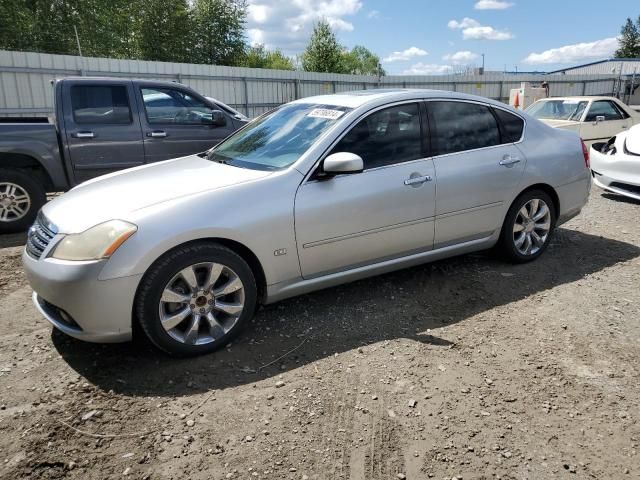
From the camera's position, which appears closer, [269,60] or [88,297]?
[88,297]

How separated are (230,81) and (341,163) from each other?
47.7ft

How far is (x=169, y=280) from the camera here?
3.06 meters

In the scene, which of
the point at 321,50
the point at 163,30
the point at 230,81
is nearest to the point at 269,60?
the point at 321,50

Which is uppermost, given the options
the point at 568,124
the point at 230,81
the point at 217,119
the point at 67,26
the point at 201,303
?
the point at 67,26

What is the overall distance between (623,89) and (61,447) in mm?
33470

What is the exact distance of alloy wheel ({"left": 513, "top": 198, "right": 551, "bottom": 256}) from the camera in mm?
4754

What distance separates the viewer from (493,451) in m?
2.41

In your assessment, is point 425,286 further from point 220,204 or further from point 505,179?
point 220,204

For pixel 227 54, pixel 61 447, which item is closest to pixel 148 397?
pixel 61 447

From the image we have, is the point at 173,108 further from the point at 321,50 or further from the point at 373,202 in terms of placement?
the point at 321,50

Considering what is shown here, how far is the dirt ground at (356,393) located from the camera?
2.37m

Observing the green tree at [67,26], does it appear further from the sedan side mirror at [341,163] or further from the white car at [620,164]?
the sedan side mirror at [341,163]

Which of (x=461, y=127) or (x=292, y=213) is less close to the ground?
(x=461, y=127)

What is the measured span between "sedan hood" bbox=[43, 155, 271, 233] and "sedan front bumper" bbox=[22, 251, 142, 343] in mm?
276
